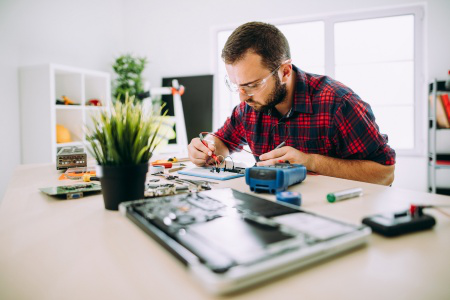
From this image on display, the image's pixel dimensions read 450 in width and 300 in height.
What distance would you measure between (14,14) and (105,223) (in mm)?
3442

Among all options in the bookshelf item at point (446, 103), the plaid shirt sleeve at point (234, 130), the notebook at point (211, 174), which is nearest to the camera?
the notebook at point (211, 174)

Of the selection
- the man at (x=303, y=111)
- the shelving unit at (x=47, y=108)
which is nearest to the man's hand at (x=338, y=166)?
the man at (x=303, y=111)

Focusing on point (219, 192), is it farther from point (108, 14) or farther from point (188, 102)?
point (108, 14)

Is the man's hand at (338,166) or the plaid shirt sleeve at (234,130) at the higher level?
the plaid shirt sleeve at (234,130)

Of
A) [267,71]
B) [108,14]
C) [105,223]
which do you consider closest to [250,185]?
[105,223]

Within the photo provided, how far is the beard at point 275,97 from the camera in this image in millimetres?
1446

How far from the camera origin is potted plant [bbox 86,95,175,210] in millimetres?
697

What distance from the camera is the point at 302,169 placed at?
0.93 metres

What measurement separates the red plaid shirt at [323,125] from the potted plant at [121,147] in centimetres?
90

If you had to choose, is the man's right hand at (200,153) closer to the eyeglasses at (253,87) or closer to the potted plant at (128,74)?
the eyeglasses at (253,87)

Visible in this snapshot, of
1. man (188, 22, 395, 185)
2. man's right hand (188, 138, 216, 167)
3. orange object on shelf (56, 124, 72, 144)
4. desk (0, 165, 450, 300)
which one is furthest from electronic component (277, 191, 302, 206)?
orange object on shelf (56, 124, 72, 144)

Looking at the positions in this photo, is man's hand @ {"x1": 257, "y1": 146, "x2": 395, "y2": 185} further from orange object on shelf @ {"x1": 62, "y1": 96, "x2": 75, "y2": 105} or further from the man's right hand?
orange object on shelf @ {"x1": 62, "y1": 96, "x2": 75, "y2": 105}

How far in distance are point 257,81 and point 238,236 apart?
3.33 ft

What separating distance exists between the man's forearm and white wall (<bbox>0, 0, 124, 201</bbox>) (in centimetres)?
292
